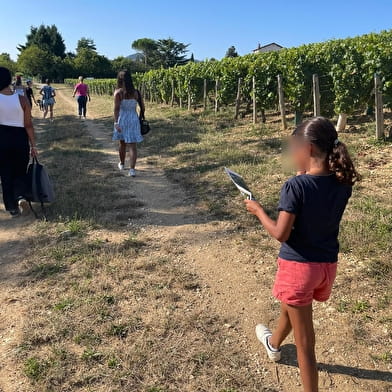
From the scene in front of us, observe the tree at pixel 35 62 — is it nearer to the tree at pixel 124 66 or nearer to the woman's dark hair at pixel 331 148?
the tree at pixel 124 66

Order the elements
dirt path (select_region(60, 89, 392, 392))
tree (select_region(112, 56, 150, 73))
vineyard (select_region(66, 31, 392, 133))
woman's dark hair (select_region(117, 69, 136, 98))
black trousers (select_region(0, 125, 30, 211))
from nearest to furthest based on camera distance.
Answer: dirt path (select_region(60, 89, 392, 392)) → black trousers (select_region(0, 125, 30, 211)) → woman's dark hair (select_region(117, 69, 136, 98)) → vineyard (select_region(66, 31, 392, 133)) → tree (select_region(112, 56, 150, 73))

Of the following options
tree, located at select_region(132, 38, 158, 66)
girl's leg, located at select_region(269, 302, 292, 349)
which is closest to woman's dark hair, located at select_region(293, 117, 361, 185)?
girl's leg, located at select_region(269, 302, 292, 349)

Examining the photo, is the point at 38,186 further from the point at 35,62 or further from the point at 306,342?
the point at 35,62

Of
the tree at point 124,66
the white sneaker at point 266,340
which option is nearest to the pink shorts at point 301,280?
the white sneaker at point 266,340

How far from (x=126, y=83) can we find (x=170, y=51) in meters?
101

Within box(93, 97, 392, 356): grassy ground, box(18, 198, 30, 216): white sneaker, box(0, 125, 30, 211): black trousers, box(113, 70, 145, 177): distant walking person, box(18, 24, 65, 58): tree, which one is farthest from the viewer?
box(18, 24, 65, 58): tree

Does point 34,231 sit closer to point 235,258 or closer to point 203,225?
point 203,225

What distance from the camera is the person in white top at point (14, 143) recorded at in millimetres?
4950

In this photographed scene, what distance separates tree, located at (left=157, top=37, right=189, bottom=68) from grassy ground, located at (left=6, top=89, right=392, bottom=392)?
100210mm

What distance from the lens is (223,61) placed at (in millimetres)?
16172

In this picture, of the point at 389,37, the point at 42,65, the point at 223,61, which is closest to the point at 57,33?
the point at 42,65

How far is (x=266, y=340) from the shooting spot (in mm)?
2654

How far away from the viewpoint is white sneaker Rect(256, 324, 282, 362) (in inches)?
102

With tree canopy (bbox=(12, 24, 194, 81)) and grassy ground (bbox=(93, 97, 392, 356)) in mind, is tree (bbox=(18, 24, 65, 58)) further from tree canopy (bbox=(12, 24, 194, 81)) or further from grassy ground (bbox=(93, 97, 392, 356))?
grassy ground (bbox=(93, 97, 392, 356))
